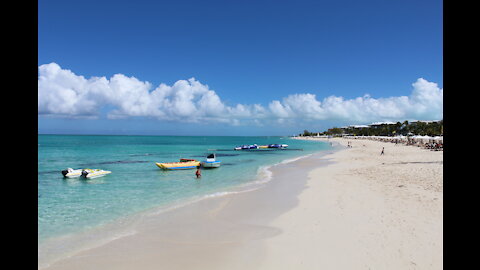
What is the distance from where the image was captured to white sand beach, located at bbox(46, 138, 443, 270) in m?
6.97

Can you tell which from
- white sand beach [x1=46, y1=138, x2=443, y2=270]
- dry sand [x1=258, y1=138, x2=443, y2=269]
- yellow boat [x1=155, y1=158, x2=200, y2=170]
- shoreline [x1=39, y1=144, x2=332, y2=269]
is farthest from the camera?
yellow boat [x1=155, y1=158, x2=200, y2=170]

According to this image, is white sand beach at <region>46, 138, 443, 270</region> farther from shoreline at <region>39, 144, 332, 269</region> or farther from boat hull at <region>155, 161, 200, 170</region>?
boat hull at <region>155, 161, 200, 170</region>

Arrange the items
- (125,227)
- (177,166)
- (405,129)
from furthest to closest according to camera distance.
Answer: (405,129) → (177,166) → (125,227)

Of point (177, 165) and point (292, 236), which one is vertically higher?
point (177, 165)

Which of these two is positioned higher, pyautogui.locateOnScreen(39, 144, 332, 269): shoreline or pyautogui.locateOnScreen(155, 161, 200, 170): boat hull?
pyautogui.locateOnScreen(155, 161, 200, 170): boat hull

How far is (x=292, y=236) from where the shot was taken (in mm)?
8500

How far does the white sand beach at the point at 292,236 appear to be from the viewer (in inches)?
274

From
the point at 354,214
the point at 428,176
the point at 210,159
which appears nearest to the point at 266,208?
the point at 354,214

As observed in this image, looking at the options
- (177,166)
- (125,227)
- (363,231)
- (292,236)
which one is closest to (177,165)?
(177,166)

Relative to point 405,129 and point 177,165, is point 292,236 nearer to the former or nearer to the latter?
point 177,165

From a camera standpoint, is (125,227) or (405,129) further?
(405,129)

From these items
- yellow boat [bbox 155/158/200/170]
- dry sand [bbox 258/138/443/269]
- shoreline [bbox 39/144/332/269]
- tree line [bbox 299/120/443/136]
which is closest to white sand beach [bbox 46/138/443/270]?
dry sand [bbox 258/138/443/269]
